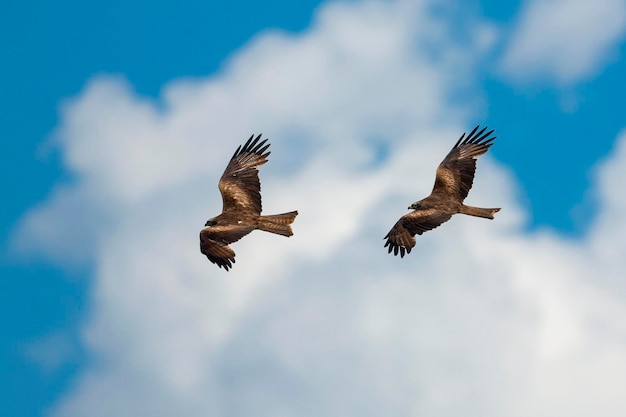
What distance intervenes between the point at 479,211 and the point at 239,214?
8.17 m

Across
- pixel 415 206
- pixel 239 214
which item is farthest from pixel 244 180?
pixel 415 206

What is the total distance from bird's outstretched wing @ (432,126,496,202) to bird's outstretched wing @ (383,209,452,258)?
3.74 feet

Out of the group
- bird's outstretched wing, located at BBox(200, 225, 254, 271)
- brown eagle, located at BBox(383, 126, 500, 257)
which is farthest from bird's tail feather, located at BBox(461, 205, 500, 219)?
bird's outstretched wing, located at BBox(200, 225, 254, 271)

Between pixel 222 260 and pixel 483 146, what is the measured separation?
11.0m

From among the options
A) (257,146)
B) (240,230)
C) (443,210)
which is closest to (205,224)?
(240,230)

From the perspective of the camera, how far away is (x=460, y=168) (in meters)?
46.5

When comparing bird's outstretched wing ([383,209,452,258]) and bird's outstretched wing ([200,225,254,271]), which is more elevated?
bird's outstretched wing ([383,209,452,258])

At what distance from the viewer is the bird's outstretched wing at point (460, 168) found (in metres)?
45.8

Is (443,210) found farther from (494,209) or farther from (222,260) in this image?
(222,260)

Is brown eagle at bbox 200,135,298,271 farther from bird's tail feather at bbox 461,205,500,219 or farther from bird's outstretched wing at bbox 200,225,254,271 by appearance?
bird's tail feather at bbox 461,205,500,219

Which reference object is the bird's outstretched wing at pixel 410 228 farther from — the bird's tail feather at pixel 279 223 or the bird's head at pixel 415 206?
the bird's tail feather at pixel 279 223

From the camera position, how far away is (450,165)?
1841 inches

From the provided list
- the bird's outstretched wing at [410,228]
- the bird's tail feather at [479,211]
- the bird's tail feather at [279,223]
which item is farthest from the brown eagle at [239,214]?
the bird's tail feather at [479,211]

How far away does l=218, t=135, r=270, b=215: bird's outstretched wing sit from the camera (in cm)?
4528
